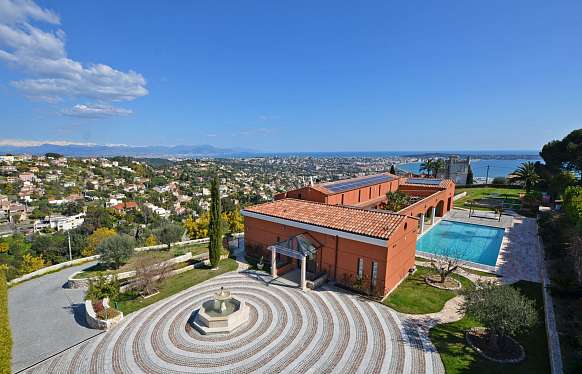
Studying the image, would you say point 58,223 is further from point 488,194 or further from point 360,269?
point 488,194

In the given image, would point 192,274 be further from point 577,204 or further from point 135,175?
point 135,175

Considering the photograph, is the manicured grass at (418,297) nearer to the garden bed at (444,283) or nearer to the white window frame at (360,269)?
the garden bed at (444,283)

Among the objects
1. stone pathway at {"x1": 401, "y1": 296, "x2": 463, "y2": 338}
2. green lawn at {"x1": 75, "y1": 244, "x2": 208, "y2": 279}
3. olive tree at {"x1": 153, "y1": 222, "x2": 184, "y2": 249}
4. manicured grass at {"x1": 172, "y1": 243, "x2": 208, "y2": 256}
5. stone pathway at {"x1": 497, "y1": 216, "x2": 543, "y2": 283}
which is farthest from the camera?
olive tree at {"x1": 153, "y1": 222, "x2": 184, "y2": 249}

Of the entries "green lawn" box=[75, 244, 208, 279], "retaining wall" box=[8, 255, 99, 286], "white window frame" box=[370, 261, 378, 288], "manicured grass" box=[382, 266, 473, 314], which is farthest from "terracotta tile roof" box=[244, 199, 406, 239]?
"retaining wall" box=[8, 255, 99, 286]

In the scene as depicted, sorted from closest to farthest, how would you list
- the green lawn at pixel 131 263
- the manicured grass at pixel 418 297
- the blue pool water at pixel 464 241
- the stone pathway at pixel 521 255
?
the manicured grass at pixel 418 297 < the stone pathway at pixel 521 255 < the green lawn at pixel 131 263 < the blue pool water at pixel 464 241

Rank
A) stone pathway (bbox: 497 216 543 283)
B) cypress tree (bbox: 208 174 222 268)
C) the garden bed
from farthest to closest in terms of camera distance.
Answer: cypress tree (bbox: 208 174 222 268) → stone pathway (bbox: 497 216 543 283) → the garden bed

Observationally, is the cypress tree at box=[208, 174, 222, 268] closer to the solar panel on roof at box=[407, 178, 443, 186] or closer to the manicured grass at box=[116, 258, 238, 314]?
the manicured grass at box=[116, 258, 238, 314]

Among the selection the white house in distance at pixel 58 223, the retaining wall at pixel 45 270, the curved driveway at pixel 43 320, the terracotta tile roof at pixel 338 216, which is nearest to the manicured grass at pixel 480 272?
the terracotta tile roof at pixel 338 216
